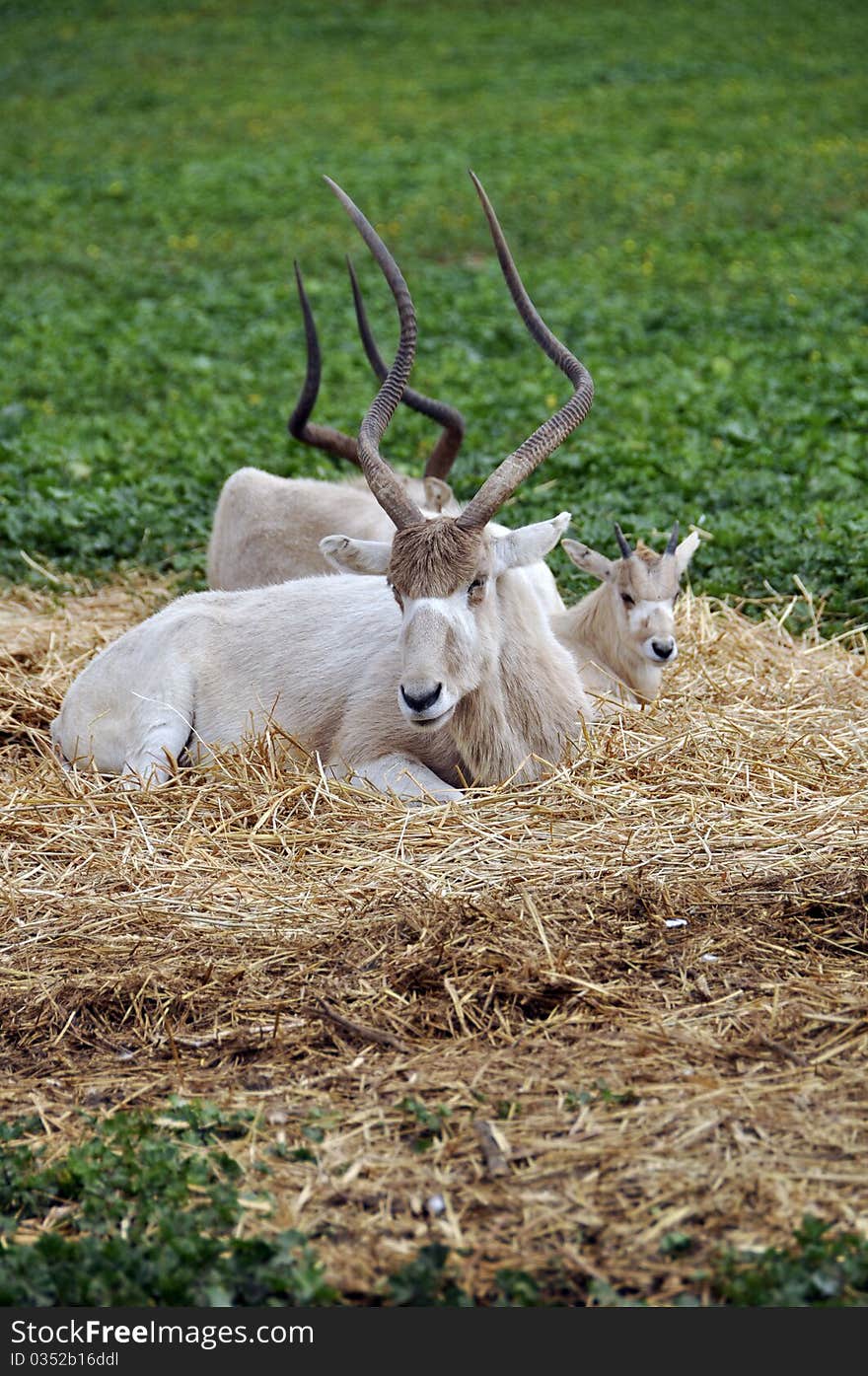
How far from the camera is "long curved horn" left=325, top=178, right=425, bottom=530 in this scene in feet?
19.0

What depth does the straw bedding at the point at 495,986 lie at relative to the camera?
342cm

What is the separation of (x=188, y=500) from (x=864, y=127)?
20.6 m

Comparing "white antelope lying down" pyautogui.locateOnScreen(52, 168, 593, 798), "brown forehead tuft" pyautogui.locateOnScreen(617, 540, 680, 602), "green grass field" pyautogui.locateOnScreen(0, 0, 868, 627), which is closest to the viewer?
"white antelope lying down" pyautogui.locateOnScreen(52, 168, 593, 798)

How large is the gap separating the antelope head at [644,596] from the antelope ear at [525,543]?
1.14m

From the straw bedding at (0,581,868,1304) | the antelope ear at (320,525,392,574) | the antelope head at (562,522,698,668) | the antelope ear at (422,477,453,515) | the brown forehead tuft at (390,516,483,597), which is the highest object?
the brown forehead tuft at (390,516,483,597)

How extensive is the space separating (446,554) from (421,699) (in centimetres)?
58

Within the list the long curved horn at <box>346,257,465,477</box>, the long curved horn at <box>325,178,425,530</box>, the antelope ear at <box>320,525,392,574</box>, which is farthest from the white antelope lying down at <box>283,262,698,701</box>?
the long curved horn at <box>325,178,425,530</box>

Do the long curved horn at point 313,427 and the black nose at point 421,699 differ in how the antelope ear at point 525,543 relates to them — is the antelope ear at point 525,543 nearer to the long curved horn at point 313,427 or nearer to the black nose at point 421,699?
the black nose at point 421,699

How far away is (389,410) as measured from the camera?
6.08 m

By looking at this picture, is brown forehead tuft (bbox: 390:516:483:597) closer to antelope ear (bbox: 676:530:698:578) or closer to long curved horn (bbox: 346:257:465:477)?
antelope ear (bbox: 676:530:698:578)

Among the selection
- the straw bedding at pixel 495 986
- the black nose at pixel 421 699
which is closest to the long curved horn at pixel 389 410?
the black nose at pixel 421 699

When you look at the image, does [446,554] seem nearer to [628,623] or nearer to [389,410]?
[389,410]

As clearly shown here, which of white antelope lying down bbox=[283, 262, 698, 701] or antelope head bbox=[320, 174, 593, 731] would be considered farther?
white antelope lying down bbox=[283, 262, 698, 701]

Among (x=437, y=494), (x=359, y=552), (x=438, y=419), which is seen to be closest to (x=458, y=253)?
(x=438, y=419)
